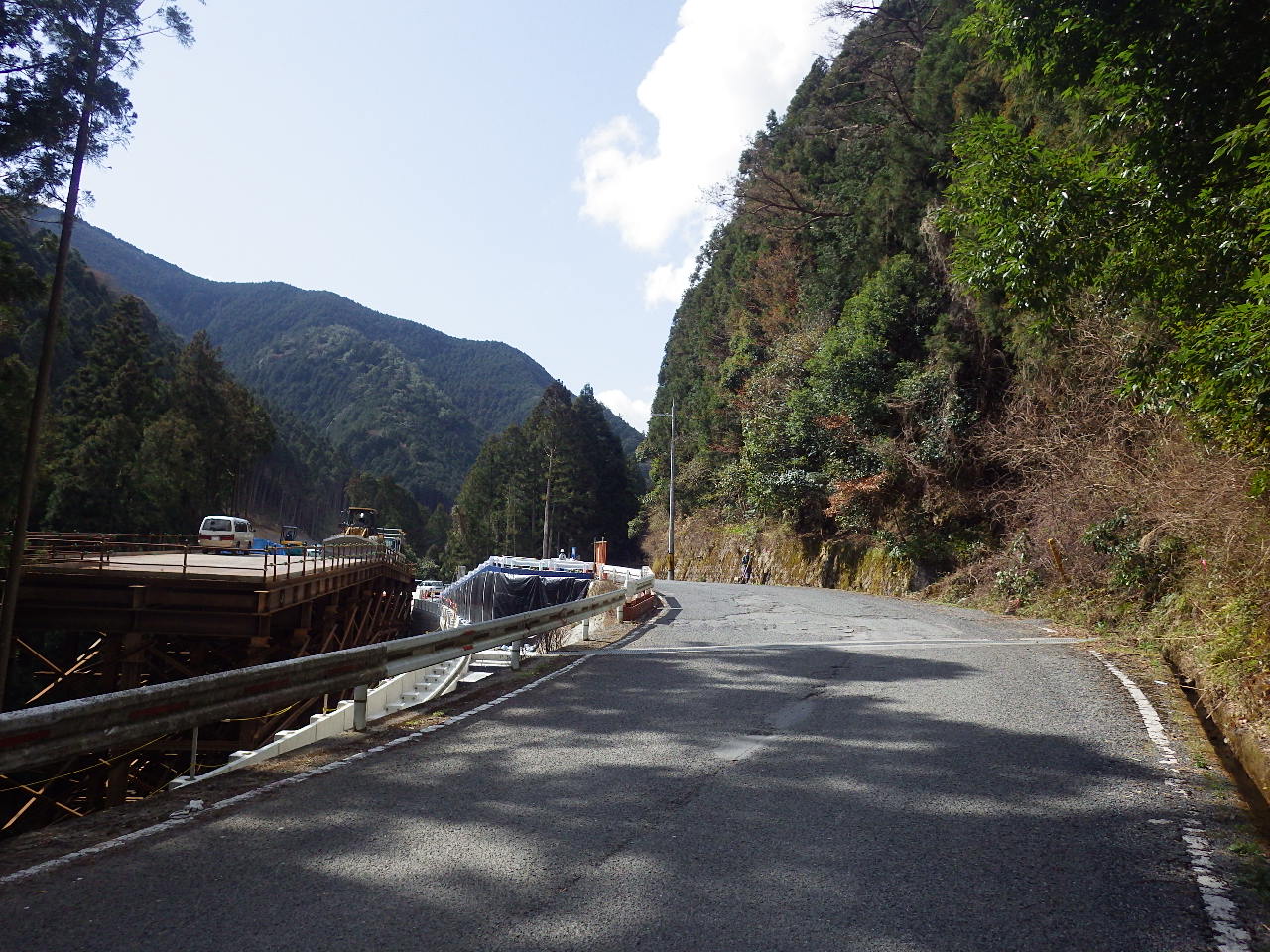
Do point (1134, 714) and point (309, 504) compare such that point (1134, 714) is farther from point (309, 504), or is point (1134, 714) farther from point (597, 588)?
point (309, 504)

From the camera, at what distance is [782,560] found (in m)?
35.8

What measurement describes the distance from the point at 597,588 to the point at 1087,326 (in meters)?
14.0

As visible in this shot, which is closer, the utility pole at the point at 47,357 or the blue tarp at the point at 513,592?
the utility pole at the point at 47,357

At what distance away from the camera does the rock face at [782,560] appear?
92.4 feet

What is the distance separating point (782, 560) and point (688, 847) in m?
32.1

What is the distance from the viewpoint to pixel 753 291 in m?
44.9

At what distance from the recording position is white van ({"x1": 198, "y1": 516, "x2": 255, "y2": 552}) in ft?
107

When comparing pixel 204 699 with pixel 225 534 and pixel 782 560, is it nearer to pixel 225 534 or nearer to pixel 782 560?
pixel 225 534

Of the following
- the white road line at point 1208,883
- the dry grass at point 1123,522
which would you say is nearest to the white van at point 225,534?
the dry grass at point 1123,522

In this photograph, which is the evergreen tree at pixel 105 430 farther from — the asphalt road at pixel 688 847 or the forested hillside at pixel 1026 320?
the asphalt road at pixel 688 847

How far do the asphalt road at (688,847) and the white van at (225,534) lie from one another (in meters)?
28.6

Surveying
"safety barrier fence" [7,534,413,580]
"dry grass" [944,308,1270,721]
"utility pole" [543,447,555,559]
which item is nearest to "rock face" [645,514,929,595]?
"dry grass" [944,308,1270,721]

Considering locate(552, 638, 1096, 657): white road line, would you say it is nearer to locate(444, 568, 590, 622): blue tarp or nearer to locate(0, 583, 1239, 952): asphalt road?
locate(0, 583, 1239, 952): asphalt road

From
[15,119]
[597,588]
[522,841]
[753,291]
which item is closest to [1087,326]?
[597,588]
